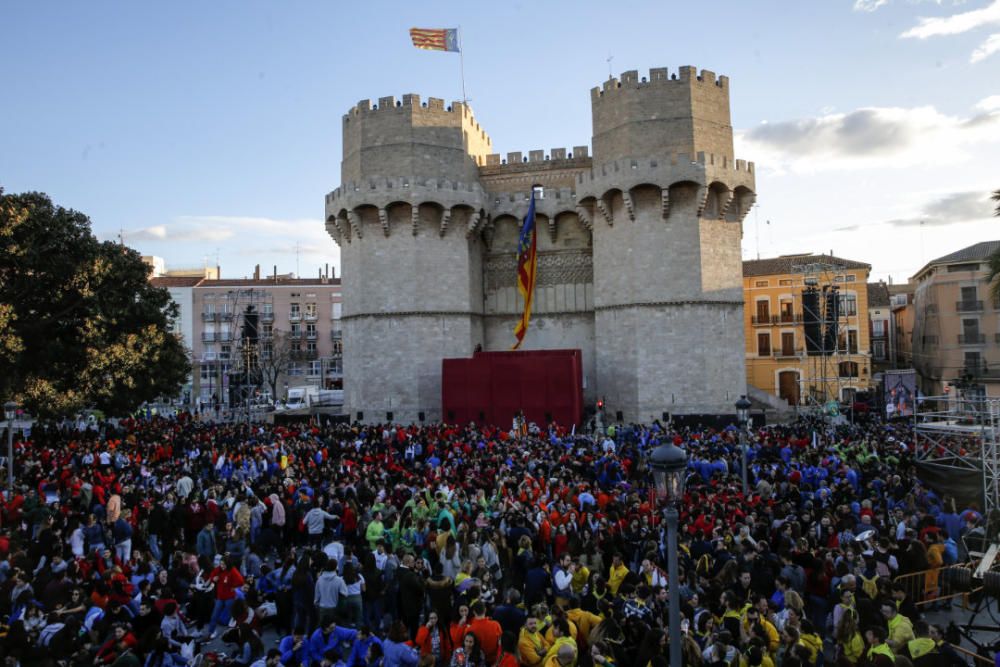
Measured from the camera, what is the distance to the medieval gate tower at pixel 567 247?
104ft

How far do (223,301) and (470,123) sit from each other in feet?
123

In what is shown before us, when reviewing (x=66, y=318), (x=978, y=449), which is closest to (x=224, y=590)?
(x=978, y=449)

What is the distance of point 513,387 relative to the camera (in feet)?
105

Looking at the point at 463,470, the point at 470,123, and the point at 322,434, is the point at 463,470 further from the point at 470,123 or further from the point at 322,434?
the point at 470,123

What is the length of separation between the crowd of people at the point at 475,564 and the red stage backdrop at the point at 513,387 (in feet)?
37.7

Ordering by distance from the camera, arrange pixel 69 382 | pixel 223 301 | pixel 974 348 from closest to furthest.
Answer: pixel 69 382, pixel 974 348, pixel 223 301

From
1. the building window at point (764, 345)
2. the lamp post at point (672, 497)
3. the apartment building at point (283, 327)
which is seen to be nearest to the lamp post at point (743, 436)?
the lamp post at point (672, 497)

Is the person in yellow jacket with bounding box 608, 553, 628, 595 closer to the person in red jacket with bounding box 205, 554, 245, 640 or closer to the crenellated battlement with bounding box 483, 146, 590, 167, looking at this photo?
the person in red jacket with bounding box 205, 554, 245, 640

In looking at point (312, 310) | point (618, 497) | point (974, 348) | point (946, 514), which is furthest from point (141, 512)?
point (312, 310)

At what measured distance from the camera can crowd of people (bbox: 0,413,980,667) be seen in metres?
7.85

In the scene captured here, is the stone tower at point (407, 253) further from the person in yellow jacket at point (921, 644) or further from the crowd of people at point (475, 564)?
the person in yellow jacket at point (921, 644)

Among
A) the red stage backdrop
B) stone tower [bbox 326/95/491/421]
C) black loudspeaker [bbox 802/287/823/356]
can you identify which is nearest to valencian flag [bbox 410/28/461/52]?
stone tower [bbox 326/95/491/421]

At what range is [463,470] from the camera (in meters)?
18.1

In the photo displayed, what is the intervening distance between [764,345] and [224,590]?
42919 mm
